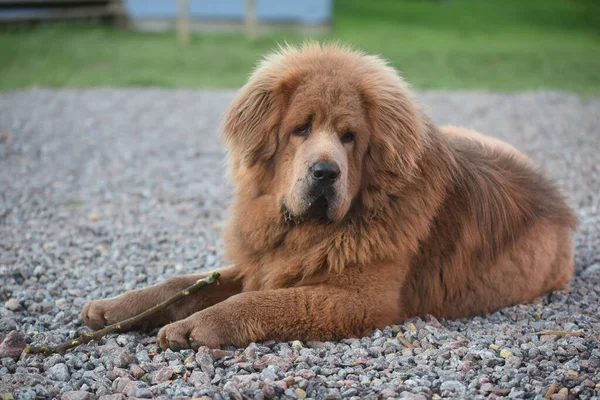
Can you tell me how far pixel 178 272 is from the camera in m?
5.42

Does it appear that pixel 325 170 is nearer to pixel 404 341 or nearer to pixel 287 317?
pixel 287 317

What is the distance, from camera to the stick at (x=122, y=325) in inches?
151

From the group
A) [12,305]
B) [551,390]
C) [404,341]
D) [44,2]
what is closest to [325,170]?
[404,341]

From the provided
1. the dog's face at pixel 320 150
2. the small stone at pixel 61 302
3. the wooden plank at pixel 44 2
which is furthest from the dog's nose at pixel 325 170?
the wooden plank at pixel 44 2

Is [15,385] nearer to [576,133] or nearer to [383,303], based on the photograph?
[383,303]

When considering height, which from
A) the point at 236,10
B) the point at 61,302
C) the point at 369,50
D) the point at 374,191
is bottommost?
the point at 61,302

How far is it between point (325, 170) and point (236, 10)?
18.1 m

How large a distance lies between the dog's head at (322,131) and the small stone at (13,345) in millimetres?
1561

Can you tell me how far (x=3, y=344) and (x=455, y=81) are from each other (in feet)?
40.6

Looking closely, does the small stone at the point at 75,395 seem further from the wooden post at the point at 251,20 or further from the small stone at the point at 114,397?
the wooden post at the point at 251,20

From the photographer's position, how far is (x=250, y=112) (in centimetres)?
439

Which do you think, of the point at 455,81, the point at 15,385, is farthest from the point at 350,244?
the point at 455,81

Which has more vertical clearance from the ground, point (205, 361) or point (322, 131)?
point (322, 131)

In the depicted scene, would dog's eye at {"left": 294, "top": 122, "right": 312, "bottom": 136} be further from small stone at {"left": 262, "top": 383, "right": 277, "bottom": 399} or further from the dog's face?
small stone at {"left": 262, "top": 383, "right": 277, "bottom": 399}
